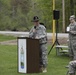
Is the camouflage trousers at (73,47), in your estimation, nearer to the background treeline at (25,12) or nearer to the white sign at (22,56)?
the white sign at (22,56)

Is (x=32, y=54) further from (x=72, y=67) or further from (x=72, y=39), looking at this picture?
(x=72, y=39)

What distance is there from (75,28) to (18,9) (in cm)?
4053

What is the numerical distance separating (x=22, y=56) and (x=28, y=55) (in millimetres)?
251

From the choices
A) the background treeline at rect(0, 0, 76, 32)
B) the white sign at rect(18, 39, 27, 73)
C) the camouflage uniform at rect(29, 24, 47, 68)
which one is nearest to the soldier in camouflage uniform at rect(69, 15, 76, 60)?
the camouflage uniform at rect(29, 24, 47, 68)

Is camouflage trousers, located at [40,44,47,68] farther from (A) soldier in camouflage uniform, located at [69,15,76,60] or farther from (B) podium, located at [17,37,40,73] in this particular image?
(A) soldier in camouflage uniform, located at [69,15,76,60]

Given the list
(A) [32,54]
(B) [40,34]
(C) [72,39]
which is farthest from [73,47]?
(A) [32,54]

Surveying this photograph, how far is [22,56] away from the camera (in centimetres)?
1223

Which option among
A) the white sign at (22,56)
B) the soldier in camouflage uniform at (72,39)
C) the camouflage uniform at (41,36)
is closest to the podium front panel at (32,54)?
the white sign at (22,56)

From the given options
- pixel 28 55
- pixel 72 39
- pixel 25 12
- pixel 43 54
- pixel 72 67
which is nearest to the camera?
pixel 72 67

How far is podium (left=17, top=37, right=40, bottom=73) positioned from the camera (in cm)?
1201

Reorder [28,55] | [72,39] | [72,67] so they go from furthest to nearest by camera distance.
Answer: [72,39] < [28,55] < [72,67]

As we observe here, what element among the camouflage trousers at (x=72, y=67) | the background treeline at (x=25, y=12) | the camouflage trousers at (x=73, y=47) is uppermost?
the background treeline at (x=25, y=12)

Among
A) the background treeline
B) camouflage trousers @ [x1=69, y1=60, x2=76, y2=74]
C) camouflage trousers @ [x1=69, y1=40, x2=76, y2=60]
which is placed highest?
the background treeline

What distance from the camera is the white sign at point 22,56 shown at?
1209cm
